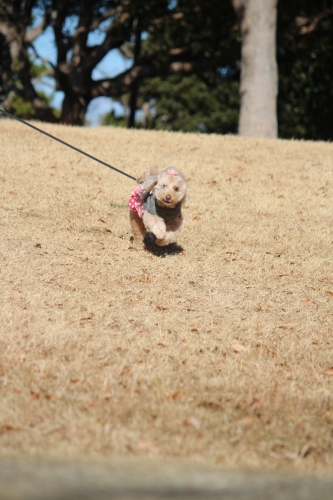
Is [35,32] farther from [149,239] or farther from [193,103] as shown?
[149,239]

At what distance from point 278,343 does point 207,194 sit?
18.8ft

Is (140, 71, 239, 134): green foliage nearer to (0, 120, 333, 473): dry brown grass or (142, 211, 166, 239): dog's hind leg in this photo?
(0, 120, 333, 473): dry brown grass

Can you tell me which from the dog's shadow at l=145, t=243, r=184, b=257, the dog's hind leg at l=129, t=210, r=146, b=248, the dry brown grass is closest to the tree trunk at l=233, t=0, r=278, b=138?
the dry brown grass

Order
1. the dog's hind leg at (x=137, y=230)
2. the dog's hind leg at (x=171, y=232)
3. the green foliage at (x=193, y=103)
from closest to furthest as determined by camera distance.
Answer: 1. the dog's hind leg at (x=171, y=232)
2. the dog's hind leg at (x=137, y=230)
3. the green foliage at (x=193, y=103)

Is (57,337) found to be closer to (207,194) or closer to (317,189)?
(207,194)

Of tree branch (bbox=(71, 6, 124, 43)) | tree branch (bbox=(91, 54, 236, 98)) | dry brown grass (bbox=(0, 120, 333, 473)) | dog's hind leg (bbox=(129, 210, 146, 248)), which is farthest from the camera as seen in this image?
tree branch (bbox=(71, 6, 124, 43))

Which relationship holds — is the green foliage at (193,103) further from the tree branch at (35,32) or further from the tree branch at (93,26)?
the tree branch at (93,26)

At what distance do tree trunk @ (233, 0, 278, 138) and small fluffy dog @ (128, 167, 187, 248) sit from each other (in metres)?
11.5

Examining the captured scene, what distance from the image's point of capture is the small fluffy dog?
7.35 meters

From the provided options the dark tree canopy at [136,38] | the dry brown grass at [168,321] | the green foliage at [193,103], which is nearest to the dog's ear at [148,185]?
the dry brown grass at [168,321]

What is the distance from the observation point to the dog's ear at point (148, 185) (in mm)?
7586

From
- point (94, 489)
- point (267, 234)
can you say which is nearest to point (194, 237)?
point (267, 234)

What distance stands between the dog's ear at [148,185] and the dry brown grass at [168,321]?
923 millimetres

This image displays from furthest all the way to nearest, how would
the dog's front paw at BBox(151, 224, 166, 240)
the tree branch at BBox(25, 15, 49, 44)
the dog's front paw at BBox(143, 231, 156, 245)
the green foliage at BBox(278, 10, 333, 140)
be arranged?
the tree branch at BBox(25, 15, 49, 44), the green foliage at BBox(278, 10, 333, 140), the dog's front paw at BBox(143, 231, 156, 245), the dog's front paw at BBox(151, 224, 166, 240)
